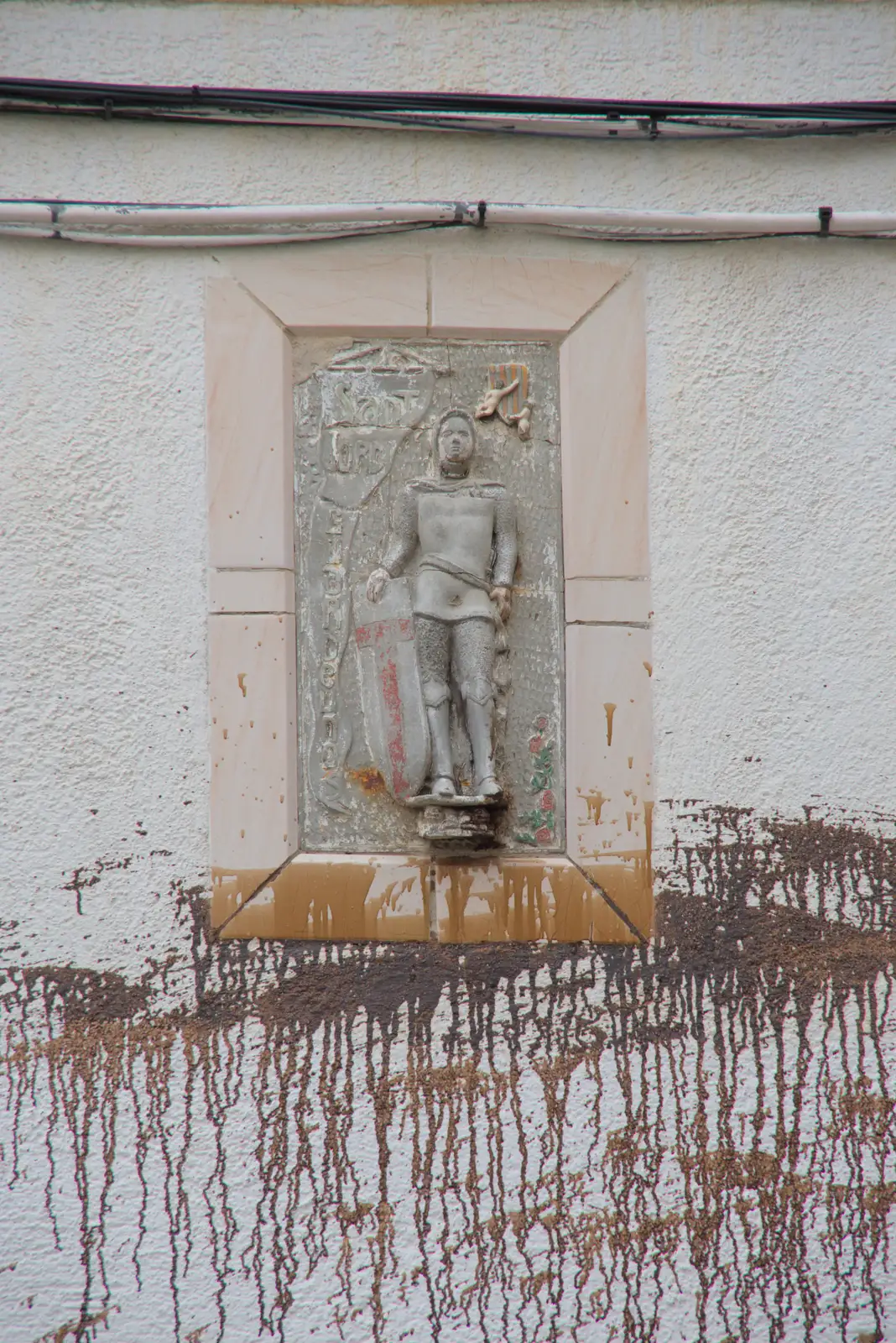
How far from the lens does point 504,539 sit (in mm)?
3652

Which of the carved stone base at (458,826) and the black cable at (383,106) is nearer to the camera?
the carved stone base at (458,826)

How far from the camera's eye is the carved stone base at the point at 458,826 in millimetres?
3486

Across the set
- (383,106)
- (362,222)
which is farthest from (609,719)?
(383,106)

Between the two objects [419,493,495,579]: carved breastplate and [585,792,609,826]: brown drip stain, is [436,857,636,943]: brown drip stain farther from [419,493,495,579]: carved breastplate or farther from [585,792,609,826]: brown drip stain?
[419,493,495,579]: carved breastplate

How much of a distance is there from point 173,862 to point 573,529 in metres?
1.43

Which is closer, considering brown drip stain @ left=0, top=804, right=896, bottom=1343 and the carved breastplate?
brown drip stain @ left=0, top=804, right=896, bottom=1343

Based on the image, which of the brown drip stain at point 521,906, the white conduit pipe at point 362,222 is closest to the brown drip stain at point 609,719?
the brown drip stain at point 521,906

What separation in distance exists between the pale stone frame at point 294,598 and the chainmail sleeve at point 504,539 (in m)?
0.16

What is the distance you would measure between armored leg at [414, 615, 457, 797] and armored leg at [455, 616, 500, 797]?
0.13ft

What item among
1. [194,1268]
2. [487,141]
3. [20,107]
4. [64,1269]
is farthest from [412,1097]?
[20,107]

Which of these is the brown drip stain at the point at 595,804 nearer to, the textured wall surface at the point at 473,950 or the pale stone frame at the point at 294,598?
the pale stone frame at the point at 294,598

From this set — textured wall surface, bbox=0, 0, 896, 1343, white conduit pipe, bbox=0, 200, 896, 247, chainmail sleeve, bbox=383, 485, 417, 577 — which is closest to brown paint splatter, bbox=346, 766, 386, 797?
textured wall surface, bbox=0, 0, 896, 1343

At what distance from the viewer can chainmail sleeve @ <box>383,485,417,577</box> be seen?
3646 mm

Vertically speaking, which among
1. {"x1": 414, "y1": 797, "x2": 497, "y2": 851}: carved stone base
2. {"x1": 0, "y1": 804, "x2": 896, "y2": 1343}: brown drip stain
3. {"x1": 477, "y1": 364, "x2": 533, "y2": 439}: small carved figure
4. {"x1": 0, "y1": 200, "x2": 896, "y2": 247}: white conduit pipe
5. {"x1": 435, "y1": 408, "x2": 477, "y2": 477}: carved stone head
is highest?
{"x1": 0, "y1": 200, "x2": 896, "y2": 247}: white conduit pipe
